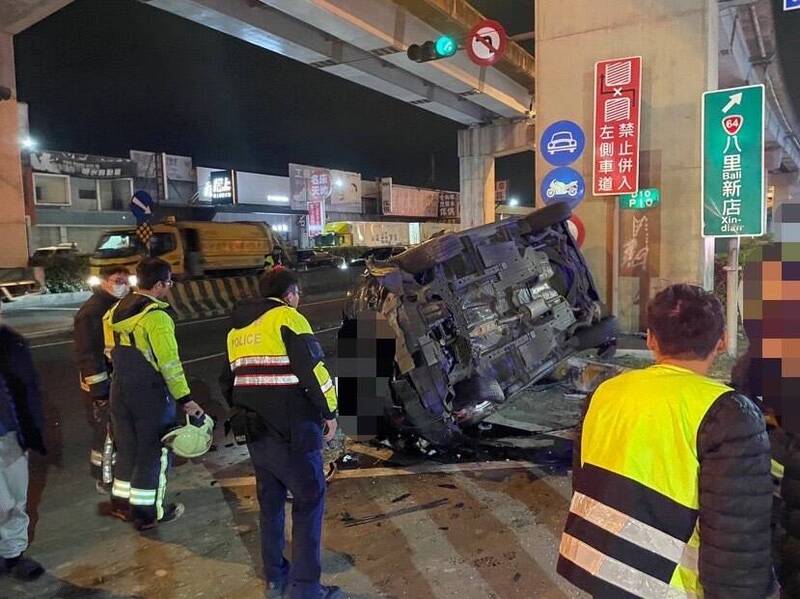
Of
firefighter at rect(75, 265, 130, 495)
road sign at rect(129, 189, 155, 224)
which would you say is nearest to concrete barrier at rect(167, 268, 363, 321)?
road sign at rect(129, 189, 155, 224)

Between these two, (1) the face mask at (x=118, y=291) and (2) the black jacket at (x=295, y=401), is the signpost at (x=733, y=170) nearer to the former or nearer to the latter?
(2) the black jacket at (x=295, y=401)

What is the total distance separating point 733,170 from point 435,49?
5.26 meters

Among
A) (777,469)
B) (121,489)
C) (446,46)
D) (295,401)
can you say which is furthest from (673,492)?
(446,46)

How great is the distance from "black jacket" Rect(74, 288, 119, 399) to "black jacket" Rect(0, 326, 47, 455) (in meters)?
0.70

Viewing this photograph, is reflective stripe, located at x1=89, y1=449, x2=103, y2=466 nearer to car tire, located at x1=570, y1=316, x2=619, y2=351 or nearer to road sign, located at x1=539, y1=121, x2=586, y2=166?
car tire, located at x1=570, y1=316, x2=619, y2=351

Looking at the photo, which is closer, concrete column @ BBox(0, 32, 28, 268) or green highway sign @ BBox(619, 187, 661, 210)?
green highway sign @ BBox(619, 187, 661, 210)

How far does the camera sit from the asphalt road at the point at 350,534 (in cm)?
326

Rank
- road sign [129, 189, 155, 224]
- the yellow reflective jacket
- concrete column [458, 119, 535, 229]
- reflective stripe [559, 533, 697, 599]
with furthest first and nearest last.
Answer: concrete column [458, 119, 535, 229], road sign [129, 189, 155, 224], the yellow reflective jacket, reflective stripe [559, 533, 697, 599]

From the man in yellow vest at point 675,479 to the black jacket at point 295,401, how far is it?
5.08 ft

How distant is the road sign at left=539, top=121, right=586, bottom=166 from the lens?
29.2 ft

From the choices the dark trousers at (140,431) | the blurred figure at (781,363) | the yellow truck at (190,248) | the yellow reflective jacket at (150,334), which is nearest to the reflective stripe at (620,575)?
the blurred figure at (781,363)

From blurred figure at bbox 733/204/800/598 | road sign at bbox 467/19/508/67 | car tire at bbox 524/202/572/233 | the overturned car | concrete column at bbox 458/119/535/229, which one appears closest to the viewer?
blurred figure at bbox 733/204/800/598

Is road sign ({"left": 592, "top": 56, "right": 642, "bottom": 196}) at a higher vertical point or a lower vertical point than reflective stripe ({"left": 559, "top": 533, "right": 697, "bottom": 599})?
higher

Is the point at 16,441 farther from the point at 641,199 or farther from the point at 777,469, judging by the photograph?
the point at 641,199
